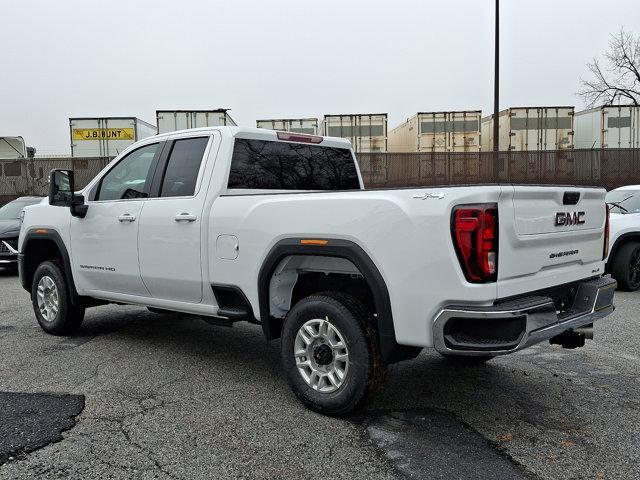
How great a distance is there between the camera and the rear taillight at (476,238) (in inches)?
116

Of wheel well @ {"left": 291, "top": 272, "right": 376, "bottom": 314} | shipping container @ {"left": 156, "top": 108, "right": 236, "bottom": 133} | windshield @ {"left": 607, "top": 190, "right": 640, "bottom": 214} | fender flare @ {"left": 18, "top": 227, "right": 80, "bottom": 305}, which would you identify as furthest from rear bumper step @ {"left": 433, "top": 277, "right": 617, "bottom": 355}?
shipping container @ {"left": 156, "top": 108, "right": 236, "bottom": 133}

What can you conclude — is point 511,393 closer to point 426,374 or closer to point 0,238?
point 426,374

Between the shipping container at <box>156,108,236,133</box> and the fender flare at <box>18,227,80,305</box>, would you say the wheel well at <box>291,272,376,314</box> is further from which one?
the shipping container at <box>156,108,236,133</box>

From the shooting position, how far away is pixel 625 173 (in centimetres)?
1889

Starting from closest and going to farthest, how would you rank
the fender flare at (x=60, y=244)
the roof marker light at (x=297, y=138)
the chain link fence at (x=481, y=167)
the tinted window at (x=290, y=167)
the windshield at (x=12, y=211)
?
the tinted window at (x=290, y=167)
the roof marker light at (x=297, y=138)
the fender flare at (x=60, y=244)
the windshield at (x=12, y=211)
the chain link fence at (x=481, y=167)

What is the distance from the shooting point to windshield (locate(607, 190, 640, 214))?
8.73 metres

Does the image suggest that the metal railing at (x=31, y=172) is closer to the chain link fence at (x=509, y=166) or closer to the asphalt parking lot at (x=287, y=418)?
the chain link fence at (x=509, y=166)

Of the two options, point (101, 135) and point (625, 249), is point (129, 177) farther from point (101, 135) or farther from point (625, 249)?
point (101, 135)

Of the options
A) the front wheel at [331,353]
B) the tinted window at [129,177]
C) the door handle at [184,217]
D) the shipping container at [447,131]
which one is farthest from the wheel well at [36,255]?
the shipping container at [447,131]

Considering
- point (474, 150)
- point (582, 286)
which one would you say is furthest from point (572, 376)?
point (474, 150)

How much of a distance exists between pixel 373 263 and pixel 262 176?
68.3 inches

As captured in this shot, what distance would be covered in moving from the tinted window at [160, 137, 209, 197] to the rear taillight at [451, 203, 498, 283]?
7.64 ft

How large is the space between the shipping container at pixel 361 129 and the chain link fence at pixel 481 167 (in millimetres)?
701

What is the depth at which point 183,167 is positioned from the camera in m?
4.71
